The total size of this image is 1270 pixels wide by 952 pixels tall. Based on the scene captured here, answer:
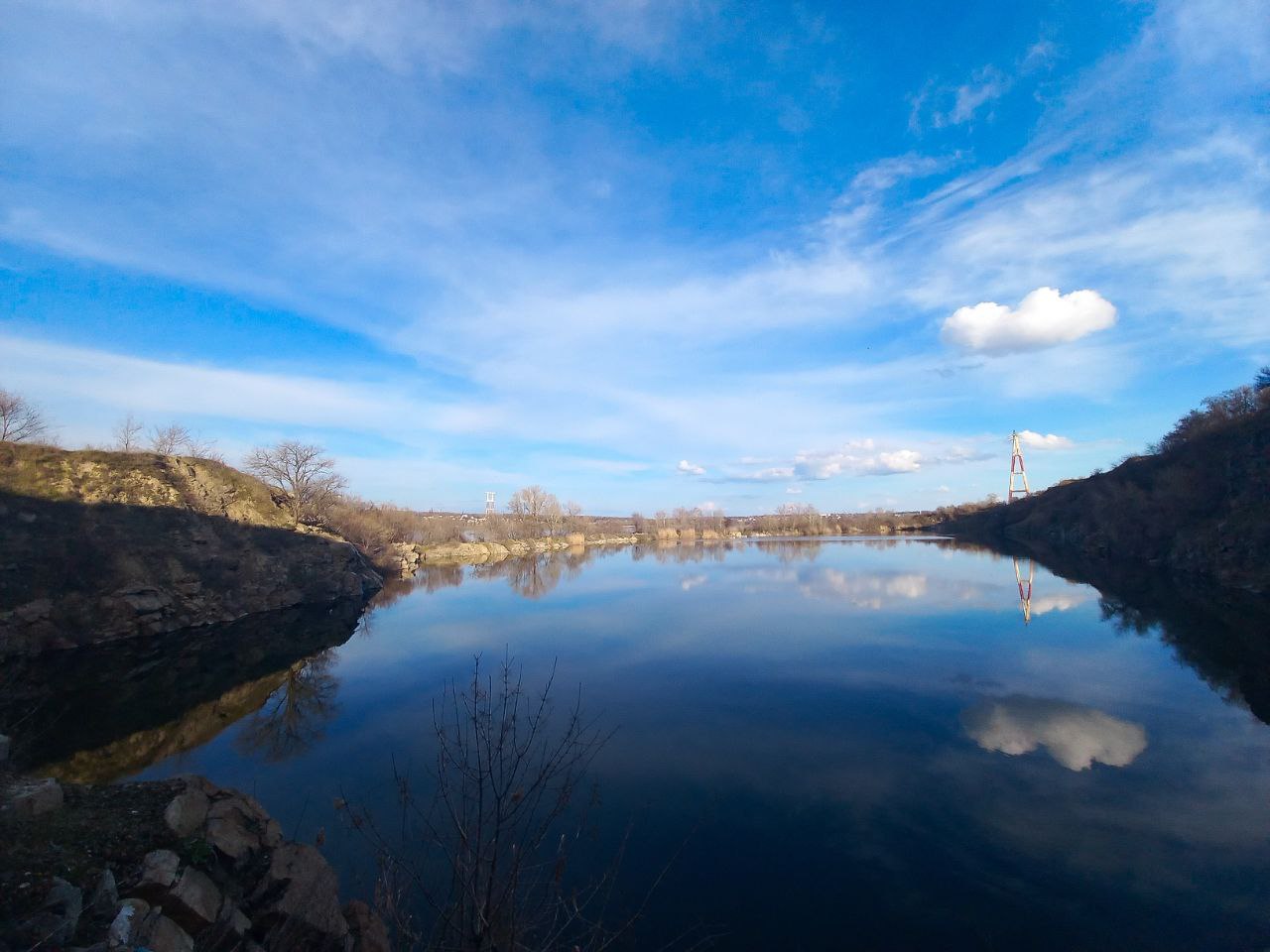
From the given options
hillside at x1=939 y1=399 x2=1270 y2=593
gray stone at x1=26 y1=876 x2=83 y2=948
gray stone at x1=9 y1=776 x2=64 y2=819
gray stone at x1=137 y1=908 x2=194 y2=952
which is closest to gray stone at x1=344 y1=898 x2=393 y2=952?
Result: gray stone at x1=137 y1=908 x2=194 y2=952

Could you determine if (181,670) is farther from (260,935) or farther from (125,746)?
(260,935)

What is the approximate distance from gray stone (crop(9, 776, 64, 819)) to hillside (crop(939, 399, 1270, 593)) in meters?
37.6

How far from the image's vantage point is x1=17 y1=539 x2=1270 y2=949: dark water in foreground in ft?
18.9

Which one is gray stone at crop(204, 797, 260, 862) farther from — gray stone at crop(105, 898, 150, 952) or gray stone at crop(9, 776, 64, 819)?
gray stone at crop(9, 776, 64, 819)

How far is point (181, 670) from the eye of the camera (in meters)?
16.7

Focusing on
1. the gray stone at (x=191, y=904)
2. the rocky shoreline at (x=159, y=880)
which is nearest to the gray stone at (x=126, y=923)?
the rocky shoreline at (x=159, y=880)

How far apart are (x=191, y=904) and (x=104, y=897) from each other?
543mm

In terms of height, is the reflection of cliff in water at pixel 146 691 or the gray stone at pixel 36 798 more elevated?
the gray stone at pixel 36 798

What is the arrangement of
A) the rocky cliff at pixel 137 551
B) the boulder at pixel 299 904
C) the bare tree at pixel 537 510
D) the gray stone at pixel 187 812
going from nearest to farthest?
the boulder at pixel 299 904
the gray stone at pixel 187 812
the rocky cliff at pixel 137 551
the bare tree at pixel 537 510

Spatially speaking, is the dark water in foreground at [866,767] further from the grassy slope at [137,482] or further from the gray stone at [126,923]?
the grassy slope at [137,482]

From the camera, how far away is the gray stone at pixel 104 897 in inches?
151

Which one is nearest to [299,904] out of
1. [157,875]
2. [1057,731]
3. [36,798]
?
[157,875]

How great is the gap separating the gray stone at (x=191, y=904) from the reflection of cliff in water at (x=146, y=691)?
25.2ft

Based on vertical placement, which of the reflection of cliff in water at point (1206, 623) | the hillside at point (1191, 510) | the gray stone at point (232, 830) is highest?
the hillside at point (1191, 510)
